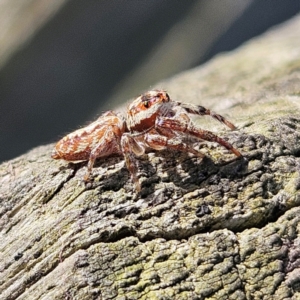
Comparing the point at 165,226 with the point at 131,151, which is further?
the point at 131,151

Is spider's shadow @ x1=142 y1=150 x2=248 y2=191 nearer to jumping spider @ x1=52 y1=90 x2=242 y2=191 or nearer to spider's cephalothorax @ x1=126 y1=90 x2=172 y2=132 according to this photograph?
jumping spider @ x1=52 y1=90 x2=242 y2=191

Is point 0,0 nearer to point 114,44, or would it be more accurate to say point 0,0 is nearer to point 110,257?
point 114,44

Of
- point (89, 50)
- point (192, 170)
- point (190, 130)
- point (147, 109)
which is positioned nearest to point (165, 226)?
point (192, 170)

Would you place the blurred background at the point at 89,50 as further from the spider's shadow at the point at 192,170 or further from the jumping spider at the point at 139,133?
the spider's shadow at the point at 192,170

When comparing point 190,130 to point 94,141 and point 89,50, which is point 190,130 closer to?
point 94,141

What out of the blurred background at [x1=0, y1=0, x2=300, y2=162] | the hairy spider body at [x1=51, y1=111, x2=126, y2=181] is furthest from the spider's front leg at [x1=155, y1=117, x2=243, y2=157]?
the blurred background at [x1=0, y1=0, x2=300, y2=162]

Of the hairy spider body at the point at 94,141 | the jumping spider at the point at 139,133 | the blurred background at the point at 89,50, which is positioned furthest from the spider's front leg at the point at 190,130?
the blurred background at the point at 89,50
